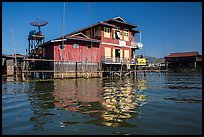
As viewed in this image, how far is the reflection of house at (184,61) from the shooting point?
54.8 metres

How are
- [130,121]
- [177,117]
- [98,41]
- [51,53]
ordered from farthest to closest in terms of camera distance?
[98,41] → [51,53] → [177,117] → [130,121]

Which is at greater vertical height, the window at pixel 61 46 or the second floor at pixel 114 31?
the second floor at pixel 114 31

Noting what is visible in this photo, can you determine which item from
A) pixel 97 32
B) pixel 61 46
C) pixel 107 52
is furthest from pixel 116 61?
pixel 61 46

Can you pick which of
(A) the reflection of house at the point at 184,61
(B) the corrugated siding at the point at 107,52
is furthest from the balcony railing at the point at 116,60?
(A) the reflection of house at the point at 184,61

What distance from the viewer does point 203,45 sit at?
424cm

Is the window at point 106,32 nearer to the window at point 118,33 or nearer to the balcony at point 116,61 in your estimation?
the window at point 118,33

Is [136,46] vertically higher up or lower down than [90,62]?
higher up

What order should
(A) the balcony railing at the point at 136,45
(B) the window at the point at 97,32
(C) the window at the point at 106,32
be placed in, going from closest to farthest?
(B) the window at the point at 97,32
(C) the window at the point at 106,32
(A) the balcony railing at the point at 136,45

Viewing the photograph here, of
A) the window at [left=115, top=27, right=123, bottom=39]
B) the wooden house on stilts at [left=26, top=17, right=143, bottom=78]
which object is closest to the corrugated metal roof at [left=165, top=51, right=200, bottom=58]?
the wooden house on stilts at [left=26, top=17, right=143, bottom=78]

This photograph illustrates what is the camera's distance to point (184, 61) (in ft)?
187

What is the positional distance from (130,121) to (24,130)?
2.62 metres

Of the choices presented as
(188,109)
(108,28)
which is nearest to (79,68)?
(108,28)

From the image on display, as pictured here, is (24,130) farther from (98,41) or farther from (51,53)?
(98,41)

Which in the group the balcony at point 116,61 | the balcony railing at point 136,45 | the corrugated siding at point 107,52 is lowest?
the balcony at point 116,61
